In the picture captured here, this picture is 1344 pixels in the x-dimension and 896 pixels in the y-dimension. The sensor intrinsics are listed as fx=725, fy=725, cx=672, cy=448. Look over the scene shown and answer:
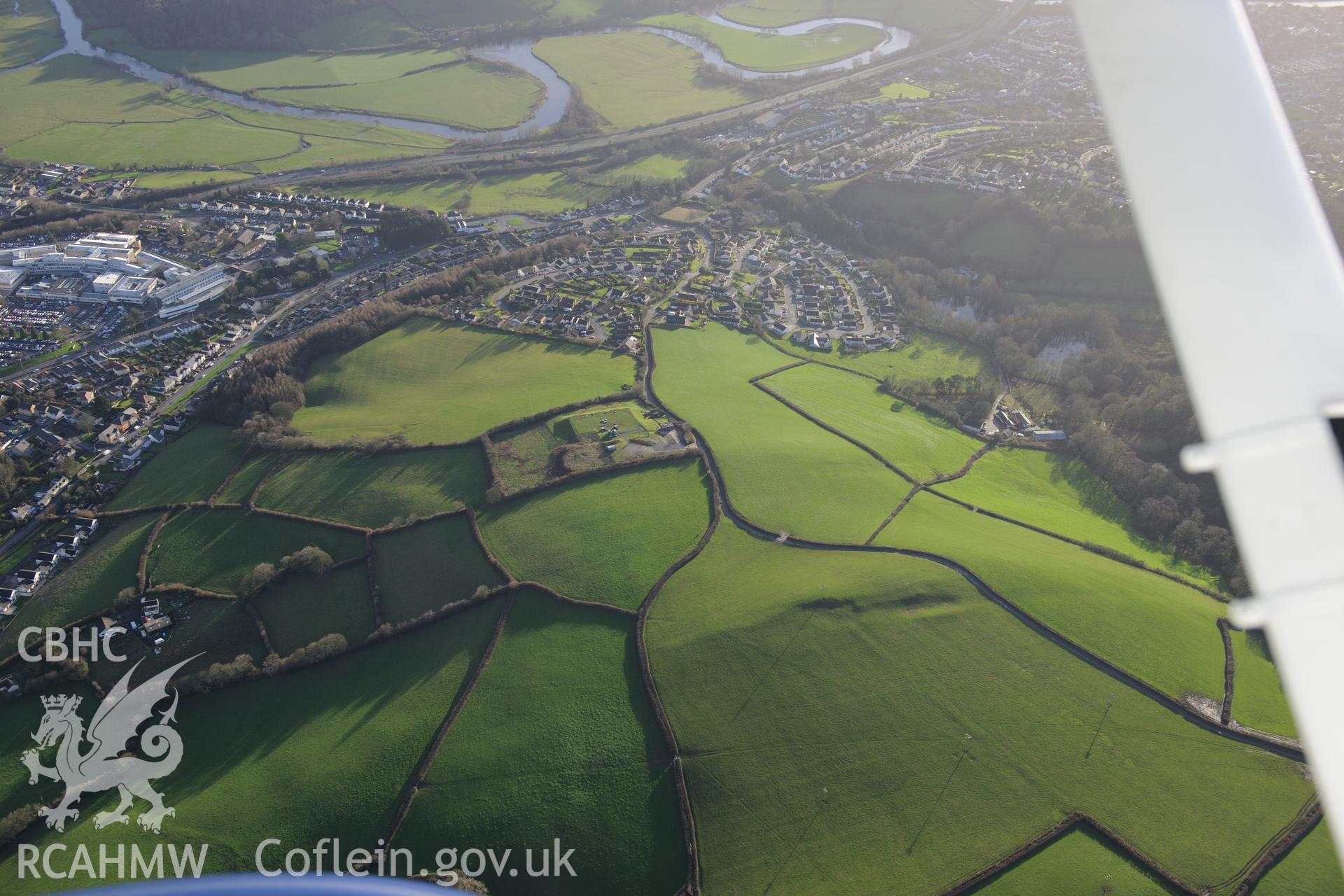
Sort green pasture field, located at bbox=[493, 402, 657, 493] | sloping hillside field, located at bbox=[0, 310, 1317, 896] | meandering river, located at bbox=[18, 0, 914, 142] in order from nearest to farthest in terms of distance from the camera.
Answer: sloping hillside field, located at bbox=[0, 310, 1317, 896] → green pasture field, located at bbox=[493, 402, 657, 493] → meandering river, located at bbox=[18, 0, 914, 142]

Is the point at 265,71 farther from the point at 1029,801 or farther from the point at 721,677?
the point at 1029,801

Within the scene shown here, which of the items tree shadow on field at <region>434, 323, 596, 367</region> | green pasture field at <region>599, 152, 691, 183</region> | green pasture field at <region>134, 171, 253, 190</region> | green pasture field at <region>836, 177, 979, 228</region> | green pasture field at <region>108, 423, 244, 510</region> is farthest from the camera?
green pasture field at <region>599, 152, 691, 183</region>

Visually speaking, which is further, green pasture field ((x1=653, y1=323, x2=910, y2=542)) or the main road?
the main road

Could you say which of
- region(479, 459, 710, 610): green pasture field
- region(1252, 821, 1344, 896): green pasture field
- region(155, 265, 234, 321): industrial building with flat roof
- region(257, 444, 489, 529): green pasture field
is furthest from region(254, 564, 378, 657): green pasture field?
region(155, 265, 234, 321): industrial building with flat roof

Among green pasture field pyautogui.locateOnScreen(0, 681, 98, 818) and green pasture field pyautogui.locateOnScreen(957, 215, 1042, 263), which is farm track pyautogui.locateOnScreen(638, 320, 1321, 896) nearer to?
green pasture field pyautogui.locateOnScreen(0, 681, 98, 818)

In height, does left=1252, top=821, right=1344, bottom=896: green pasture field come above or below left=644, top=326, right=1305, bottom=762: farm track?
below

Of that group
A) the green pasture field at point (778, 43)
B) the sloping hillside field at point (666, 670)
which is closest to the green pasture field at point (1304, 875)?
the sloping hillside field at point (666, 670)

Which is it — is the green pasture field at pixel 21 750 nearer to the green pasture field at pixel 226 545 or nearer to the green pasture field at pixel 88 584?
the green pasture field at pixel 88 584
